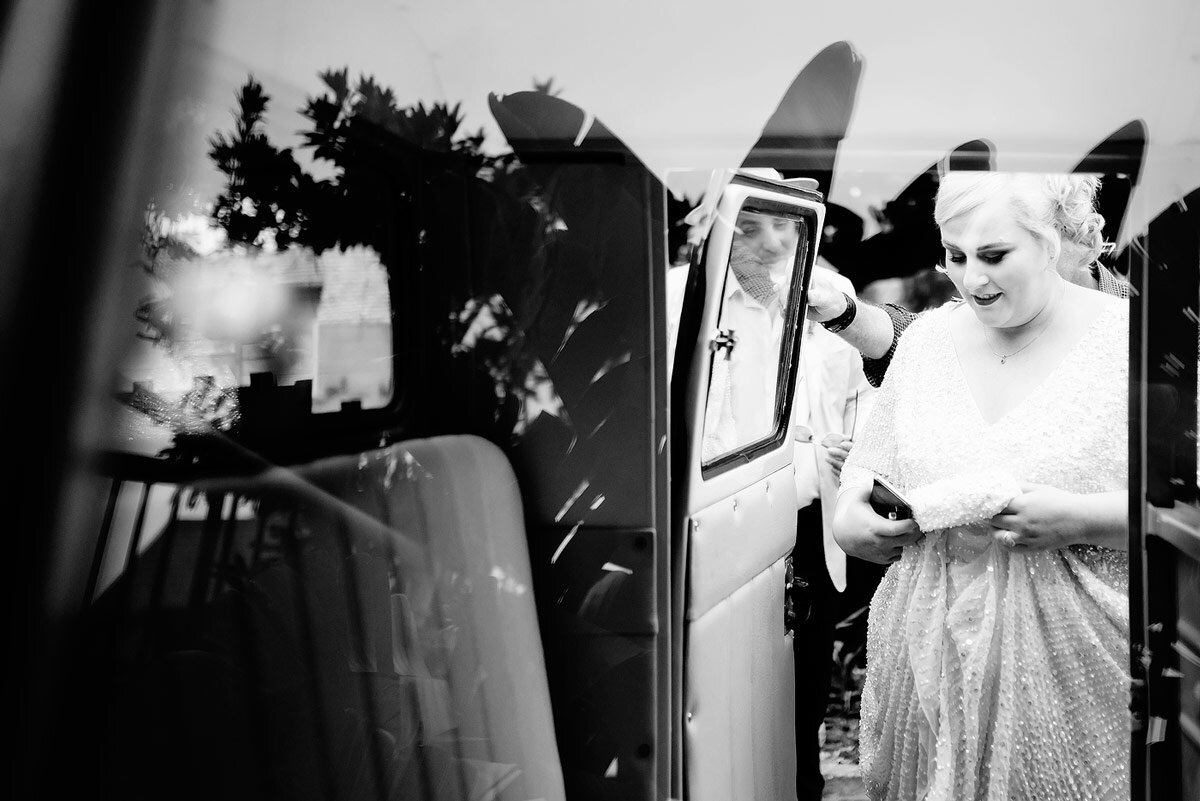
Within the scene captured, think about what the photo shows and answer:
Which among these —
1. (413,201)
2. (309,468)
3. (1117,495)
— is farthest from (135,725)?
(1117,495)

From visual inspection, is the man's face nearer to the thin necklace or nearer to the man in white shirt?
the man in white shirt

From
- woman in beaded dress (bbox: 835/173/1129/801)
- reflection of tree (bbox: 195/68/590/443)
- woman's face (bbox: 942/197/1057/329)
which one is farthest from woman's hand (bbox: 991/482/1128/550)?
reflection of tree (bbox: 195/68/590/443)

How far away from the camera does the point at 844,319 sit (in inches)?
56.9

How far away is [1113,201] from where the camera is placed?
3.71ft

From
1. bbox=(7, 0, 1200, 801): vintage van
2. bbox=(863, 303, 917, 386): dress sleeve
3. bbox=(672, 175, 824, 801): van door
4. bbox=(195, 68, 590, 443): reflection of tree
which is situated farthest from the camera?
bbox=(672, 175, 824, 801): van door

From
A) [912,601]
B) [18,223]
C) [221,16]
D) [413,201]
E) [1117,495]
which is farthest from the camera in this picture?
[912,601]

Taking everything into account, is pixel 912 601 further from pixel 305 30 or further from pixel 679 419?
pixel 305 30

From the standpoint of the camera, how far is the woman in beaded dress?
1205mm

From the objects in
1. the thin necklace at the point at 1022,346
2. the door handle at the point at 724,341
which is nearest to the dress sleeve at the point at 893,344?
the thin necklace at the point at 1022,346

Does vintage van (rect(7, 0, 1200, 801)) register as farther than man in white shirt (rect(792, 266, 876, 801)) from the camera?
No

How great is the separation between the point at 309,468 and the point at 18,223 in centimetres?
45

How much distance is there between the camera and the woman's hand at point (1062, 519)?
1205 millimetres

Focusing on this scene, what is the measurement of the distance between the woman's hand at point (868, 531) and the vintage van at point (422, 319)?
33cm

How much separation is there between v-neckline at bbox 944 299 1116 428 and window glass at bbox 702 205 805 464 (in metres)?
0.30
